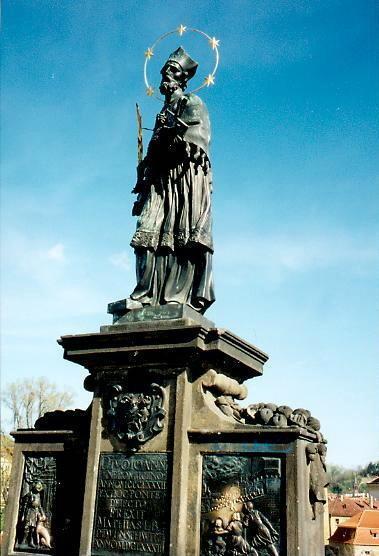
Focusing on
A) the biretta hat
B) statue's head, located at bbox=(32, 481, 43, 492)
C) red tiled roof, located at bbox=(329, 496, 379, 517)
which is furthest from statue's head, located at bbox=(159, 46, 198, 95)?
red tiled roof, located at bbox=(329, 496, 379, 517)

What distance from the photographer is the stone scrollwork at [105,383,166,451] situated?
22.3ft

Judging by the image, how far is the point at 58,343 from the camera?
7.59 m

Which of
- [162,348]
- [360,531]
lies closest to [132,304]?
[162,348]

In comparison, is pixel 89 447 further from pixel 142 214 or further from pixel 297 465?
pixel 142 214

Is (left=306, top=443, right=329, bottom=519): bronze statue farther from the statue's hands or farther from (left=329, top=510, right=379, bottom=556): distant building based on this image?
(left=329, top=510, right=379, bottom=556): distant building

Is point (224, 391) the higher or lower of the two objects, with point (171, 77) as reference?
lower

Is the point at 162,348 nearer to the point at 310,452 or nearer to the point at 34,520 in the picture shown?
the point at 310,452

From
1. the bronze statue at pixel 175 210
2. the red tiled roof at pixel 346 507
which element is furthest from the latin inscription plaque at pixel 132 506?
the red tiled roof at pixel 346 507

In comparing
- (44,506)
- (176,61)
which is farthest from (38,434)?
(176,61)

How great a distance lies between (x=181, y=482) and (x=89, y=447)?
3.86ft

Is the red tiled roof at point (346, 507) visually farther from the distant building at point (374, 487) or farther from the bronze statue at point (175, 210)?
the bronze statue at point (175, 210)

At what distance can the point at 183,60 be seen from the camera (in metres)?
8.57

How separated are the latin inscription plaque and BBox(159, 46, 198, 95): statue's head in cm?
464

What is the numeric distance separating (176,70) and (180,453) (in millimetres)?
4867
